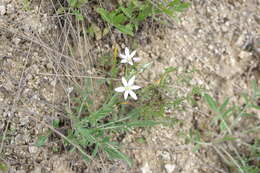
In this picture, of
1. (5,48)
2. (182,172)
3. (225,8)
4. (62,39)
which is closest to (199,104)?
(182,172)

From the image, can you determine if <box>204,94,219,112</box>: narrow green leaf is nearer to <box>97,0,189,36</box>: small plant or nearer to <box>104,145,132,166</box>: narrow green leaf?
<box>97,0,189,36</box>: small plant

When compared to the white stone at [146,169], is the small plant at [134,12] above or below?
above

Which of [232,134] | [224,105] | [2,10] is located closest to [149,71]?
[224,105]

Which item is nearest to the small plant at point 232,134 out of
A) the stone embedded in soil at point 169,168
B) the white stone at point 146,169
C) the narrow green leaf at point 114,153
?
the stone embedded in soil at point 169,168

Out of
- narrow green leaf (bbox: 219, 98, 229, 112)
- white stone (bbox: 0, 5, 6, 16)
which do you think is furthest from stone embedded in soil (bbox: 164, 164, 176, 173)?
white stone (bbox: 0, 5, 6, 16)

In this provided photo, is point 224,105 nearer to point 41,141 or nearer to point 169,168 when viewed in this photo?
point 169,168

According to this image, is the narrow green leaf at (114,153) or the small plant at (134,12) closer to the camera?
the narrow green leaf at (114,153)

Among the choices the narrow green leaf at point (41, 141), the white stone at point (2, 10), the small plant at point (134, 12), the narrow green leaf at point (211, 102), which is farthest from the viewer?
the narrow green leaf at point (211, 102)

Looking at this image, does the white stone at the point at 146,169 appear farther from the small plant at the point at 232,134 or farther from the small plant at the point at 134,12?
the small plant at the point at 134,12
